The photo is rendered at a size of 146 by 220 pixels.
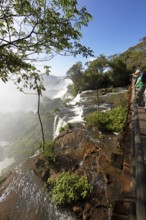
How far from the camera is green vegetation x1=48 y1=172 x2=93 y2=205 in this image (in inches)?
302

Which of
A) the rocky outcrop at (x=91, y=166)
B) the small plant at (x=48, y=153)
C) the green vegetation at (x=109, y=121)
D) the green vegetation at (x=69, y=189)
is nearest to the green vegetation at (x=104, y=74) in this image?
the green vegetation at (x=109, y=121)

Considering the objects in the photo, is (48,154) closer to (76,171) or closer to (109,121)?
(76,171)

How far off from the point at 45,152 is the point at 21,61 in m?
6.86

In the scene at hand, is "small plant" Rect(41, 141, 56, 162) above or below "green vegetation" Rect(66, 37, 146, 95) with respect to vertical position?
below

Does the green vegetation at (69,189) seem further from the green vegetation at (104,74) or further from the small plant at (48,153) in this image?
the green vegetation at (104,74)

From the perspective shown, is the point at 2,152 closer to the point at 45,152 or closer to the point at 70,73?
the point at 70,73

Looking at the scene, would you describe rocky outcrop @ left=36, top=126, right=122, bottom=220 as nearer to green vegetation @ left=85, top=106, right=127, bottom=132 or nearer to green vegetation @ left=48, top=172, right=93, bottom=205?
green vegetation @ left=48, top=172, right=93, bottom=205

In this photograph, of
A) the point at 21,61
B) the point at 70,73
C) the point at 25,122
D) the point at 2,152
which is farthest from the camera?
the point at 25,122

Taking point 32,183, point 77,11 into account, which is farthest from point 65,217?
point 77,11

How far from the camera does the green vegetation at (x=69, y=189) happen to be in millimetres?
7668

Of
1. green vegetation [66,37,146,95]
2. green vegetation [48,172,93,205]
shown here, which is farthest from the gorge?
green vegetation [66,37,146,95]

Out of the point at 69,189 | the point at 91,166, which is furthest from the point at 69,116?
the point at 69,189

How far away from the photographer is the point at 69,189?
26.2 feet

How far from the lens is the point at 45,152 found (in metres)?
11.3
